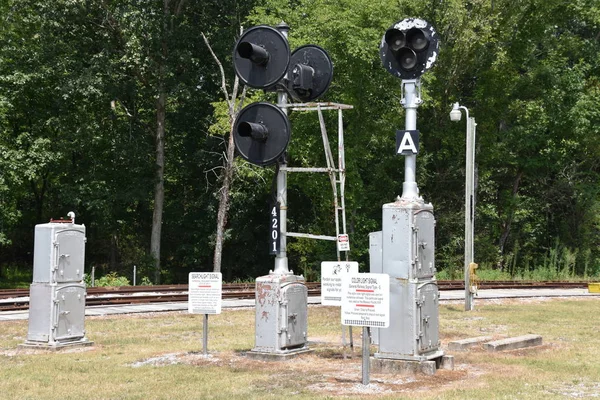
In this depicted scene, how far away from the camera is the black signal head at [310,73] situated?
14.2 meters

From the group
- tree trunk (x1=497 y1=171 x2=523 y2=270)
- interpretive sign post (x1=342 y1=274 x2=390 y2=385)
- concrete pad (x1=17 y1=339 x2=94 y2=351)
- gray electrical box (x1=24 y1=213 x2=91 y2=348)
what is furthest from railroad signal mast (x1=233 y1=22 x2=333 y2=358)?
A: tree trunk (x1=497 y1=171 x2=523 y2=270)

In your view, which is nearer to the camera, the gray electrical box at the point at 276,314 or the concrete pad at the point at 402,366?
the concrete pad at the point at 402,366

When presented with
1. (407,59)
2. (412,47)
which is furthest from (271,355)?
(412,47)

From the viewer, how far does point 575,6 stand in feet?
150

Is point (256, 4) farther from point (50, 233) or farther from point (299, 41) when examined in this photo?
point (50, 233)

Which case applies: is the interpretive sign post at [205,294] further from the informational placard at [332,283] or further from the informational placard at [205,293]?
the informational placard at [332,283]

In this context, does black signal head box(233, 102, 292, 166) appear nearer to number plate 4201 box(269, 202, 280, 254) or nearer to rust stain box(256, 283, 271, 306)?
number plate 4201 box(269, 202, 280, 254)

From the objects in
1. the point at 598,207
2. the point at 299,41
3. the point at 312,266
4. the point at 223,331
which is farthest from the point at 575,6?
the point at 223,331

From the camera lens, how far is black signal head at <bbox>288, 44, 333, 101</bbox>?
14211mm

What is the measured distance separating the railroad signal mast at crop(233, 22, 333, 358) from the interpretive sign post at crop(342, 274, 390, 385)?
2.69 m

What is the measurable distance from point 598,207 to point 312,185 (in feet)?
56.2

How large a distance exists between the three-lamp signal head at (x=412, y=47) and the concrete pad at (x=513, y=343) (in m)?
5.05

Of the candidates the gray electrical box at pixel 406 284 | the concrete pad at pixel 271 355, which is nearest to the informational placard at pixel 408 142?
the gray electrical box at pixel 406 284

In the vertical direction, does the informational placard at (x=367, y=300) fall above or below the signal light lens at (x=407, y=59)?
below
